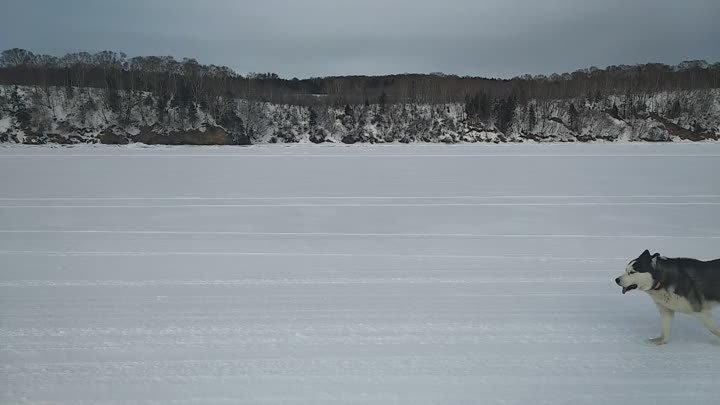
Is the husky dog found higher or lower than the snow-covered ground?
higher

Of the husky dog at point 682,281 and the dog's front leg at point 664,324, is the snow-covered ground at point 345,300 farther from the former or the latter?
the husky dog at point 682,281

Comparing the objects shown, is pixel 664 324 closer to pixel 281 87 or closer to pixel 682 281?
pixel 682 281

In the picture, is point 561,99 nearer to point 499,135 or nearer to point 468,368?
point 499,135

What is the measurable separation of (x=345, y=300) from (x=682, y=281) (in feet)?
9.12

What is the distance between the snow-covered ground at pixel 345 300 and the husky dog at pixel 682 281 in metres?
0.48

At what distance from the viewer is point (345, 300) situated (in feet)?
15.2

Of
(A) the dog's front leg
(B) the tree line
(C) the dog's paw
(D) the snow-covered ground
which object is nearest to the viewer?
(D) the snow-covered ground

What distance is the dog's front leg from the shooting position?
3502mm

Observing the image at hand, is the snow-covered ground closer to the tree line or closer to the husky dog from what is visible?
the husky dog

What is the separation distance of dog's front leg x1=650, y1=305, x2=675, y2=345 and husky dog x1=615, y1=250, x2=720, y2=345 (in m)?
0.15

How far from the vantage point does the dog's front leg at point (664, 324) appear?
3.50m

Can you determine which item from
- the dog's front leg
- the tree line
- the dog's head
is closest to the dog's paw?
the dog's front leg

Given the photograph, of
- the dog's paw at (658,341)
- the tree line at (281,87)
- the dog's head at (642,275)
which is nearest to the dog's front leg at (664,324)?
the dog's paw at (658,341)

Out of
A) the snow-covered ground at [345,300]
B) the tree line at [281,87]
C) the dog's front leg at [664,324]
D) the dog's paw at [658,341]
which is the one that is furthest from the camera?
the tree line at [281,87]
